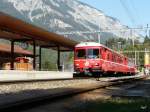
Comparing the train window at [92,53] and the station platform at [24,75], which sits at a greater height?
the train window at [92,53]

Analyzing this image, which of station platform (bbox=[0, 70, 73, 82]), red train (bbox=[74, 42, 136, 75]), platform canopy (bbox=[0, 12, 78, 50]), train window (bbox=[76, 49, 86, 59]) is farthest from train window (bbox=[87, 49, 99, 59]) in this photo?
station platform (bbox=[0, 70, 73, 82])

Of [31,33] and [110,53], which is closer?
[31,33]

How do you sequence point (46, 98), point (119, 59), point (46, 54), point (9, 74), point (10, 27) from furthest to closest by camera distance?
point (46, 54)
point (119, 59)
point (10, 27)
point (9, 74)
point (46, 98)

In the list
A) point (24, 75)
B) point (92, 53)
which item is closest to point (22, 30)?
point (24, 75)

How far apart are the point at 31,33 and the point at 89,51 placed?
22.6 ft

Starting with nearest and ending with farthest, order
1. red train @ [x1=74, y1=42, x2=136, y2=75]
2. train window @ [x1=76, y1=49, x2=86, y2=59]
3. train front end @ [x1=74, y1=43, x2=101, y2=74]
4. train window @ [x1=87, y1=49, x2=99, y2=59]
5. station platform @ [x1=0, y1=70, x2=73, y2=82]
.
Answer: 1. station platform @ [x1=0, y1=70, x2=73, y2=82]
2. red train @ [x1=74, y1=42, x2=136, y2=75]
3. train front end @ [x1=74, y1=43, x2=101, y2=74]
4. train window @ [x1=87, y1=49, x2=99, y2=59]
5. train window @ [x1=76, y1=49, x2=86, y2=59]

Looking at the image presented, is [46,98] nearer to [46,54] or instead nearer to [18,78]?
[18,78]

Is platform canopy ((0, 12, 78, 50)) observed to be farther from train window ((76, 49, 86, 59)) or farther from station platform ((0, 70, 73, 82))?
station platform ((0, 70, 73, 82))

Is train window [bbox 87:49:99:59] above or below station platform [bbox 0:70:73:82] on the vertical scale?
above

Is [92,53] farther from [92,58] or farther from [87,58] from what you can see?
[87,58]

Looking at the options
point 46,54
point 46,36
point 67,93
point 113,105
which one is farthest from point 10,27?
point 46,54

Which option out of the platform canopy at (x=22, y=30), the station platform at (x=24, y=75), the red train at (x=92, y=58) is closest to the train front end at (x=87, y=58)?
the red train at (x=92, y=58)

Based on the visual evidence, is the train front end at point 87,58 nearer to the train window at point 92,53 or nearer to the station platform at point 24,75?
the train window at point 92,53

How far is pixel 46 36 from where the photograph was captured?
137 feet
